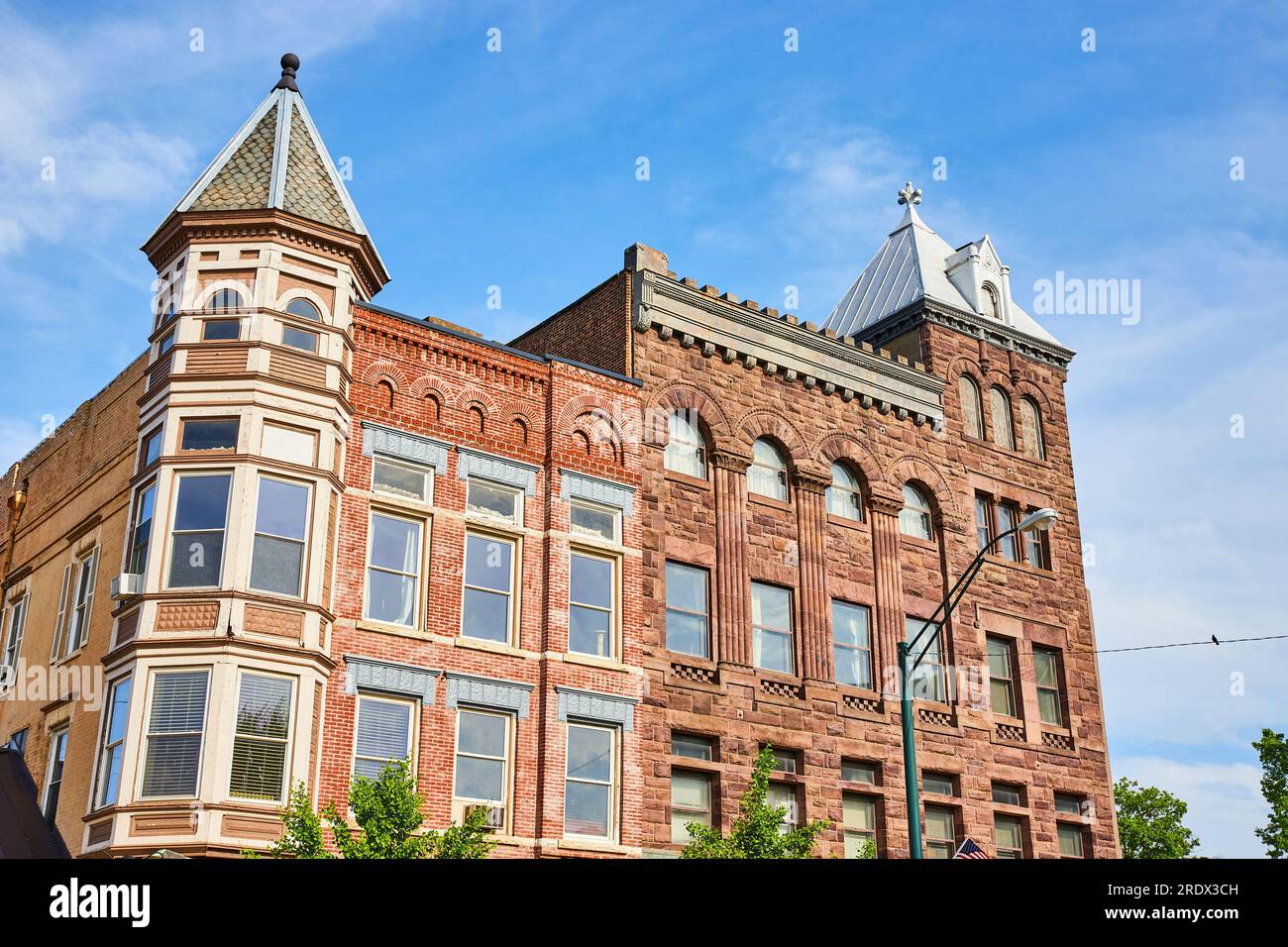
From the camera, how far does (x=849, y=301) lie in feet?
118

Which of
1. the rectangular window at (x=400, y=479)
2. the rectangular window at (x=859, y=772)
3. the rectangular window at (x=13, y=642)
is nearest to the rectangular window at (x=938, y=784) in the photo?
the rectangular window at (x=859, y=772)

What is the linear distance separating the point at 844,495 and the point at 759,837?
9.89 m

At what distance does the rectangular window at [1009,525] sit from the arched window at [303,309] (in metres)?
17.6

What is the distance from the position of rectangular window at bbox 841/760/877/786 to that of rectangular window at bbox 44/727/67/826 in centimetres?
1486

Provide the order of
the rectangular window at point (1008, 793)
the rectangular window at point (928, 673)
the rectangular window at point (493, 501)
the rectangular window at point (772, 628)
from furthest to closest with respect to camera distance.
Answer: the rectangular window at point (1008, 793) < the rectangular window at point (928, 673) < the rectangular window at point (772, 628) < the rectangular window at point (493, 501)

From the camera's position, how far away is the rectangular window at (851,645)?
28.3 metres

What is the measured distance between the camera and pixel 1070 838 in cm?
3116

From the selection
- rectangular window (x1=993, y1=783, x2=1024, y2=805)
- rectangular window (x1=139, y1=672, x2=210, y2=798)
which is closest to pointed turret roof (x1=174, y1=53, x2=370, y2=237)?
rectangular window (x1=139, y1=672, x2=210, y2=798)

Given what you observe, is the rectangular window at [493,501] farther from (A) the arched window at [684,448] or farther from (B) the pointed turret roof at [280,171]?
(B) the pointed turret roof at [280,171]

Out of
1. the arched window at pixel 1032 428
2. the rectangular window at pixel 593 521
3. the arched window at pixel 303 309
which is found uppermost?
the arched window at pixel 1032 428
